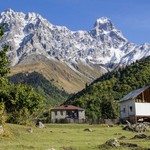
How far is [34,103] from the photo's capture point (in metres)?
76.0

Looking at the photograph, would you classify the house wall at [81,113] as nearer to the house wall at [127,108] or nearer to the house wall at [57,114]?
the house wall at [57,114]

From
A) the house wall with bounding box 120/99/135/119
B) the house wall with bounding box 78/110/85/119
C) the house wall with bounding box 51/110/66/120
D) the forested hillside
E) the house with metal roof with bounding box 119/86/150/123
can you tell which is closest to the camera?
the house with metal roof with bounding box 119/86/150/123

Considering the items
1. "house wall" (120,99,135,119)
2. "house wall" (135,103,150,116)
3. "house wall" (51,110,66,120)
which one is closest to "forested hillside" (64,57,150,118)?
"house wall" (51,110,66,120)

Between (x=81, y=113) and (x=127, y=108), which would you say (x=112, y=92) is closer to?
(x=81, y=113)

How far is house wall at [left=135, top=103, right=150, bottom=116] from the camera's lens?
104 metres

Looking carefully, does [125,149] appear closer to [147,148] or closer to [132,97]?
[147,148]

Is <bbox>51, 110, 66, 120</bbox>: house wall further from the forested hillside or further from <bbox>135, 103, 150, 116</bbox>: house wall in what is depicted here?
<bbox>135, 103, 150, 116</bbox>: house wall

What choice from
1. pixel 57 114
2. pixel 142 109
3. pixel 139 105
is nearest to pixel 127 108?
pixel 139 105

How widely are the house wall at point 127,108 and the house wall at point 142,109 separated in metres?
1.22

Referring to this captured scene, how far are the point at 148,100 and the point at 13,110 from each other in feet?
151

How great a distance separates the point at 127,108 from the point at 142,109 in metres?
4.71

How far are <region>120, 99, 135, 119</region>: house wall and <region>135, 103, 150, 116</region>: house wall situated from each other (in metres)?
1.22

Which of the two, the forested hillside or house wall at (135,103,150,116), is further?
the forested hillside

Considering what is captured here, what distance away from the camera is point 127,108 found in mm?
108438
